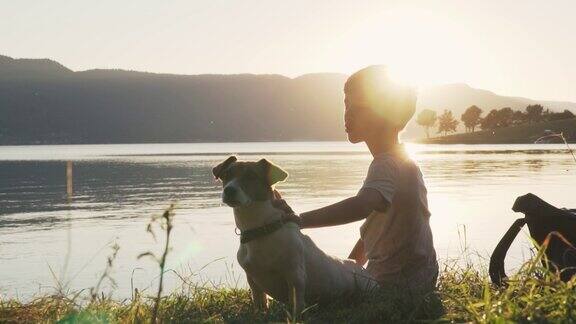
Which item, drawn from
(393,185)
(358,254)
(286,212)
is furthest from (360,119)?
(358,254)

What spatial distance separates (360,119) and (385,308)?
5.68 ft

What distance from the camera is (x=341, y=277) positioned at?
5.52 m

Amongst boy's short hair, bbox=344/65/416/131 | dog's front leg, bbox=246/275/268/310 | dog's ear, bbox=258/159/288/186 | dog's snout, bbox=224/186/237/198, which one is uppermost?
boy's short hair, bbox=344/65/416/131

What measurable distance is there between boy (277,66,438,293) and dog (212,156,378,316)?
46cm

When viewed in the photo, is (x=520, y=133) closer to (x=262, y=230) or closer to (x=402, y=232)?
(x=402, y=232)

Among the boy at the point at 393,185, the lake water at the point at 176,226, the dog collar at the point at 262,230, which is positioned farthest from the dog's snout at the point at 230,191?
the lake water at the point at 176,226

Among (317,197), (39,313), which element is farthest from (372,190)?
(317,197)

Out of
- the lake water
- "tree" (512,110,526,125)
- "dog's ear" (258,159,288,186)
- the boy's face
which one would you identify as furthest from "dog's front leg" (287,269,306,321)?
"tree" (512,110,526,125)

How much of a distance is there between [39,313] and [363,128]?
315 cm

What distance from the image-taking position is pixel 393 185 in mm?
5402

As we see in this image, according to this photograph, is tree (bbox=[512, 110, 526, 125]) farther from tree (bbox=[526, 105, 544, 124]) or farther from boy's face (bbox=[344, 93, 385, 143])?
boy's face (bbox=[344, 93, 385, 143])

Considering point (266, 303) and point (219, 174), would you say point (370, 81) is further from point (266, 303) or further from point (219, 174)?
point (266, 303)

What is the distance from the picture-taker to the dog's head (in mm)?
5098

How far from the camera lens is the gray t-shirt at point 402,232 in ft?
18.3
